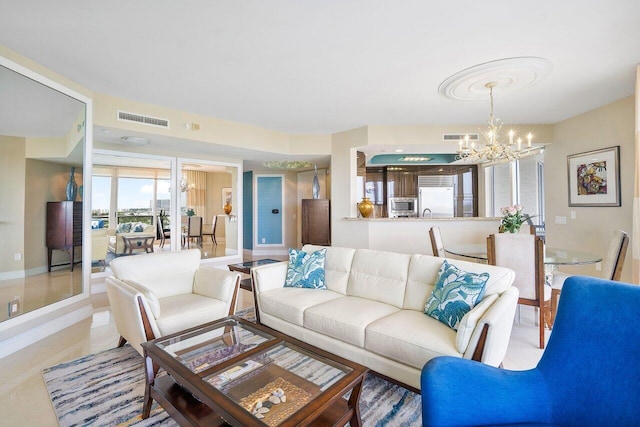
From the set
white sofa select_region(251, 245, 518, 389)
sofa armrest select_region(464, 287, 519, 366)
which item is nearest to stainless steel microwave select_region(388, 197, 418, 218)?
white sofa select_region(251, 245, 518, 389)

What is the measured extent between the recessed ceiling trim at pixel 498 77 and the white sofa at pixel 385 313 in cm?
199

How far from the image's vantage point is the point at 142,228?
5.30m

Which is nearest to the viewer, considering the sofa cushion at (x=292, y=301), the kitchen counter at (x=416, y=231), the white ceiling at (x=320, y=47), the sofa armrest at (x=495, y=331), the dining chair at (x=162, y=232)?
the sofa armrest at (x=495, y=331)

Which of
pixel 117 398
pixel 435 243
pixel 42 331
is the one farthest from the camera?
pixel 435 243

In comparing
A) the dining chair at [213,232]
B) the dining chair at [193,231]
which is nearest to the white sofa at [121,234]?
the dining chair at [193,231]

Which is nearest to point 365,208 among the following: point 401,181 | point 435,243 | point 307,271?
point 435,243

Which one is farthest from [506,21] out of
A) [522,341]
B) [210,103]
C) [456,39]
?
[210,103]

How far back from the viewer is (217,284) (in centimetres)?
283

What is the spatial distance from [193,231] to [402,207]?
5026 mm

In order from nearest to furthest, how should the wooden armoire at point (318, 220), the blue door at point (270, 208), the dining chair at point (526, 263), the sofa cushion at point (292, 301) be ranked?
Result: the sofa cushion at point (292, 301), the dining chair at point (526, 263), the wooden armoire at point (318, 220), the blue door at point (270, 208)

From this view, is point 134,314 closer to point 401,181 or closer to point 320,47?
point 320,47

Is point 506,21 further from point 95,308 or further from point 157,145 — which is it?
point 95,308

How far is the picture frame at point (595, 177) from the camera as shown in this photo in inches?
151

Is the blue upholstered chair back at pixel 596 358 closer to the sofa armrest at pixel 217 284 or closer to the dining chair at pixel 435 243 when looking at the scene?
the sofa armrest at pixel 217 284
